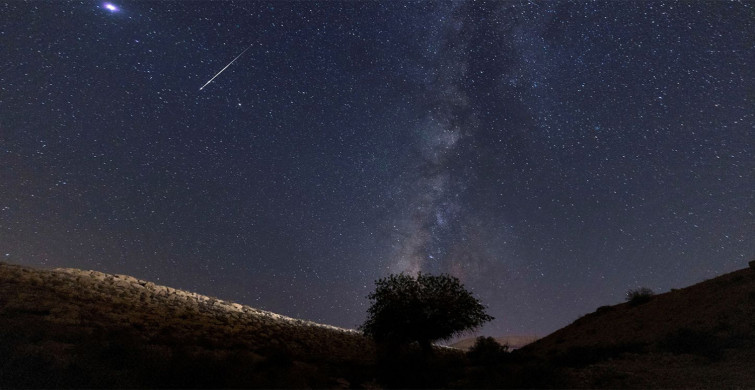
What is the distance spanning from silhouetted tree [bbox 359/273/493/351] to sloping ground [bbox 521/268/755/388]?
19.1ft

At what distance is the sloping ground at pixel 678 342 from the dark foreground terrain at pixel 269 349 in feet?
0.22

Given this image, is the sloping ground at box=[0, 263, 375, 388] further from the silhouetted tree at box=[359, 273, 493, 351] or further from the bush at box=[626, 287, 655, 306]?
the bush at box=[626, 287, 655, 306]

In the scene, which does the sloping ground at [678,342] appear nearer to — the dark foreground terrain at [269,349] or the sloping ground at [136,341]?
the dark foreground terrain at [269,349]

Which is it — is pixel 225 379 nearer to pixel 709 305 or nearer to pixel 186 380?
pixel 186 380

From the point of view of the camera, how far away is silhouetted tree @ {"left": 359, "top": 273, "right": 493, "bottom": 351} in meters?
22.7

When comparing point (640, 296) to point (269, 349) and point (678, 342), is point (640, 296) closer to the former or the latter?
point (678, 342)

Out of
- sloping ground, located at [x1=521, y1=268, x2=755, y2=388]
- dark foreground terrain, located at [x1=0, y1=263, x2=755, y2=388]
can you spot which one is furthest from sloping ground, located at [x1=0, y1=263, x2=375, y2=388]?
sloping ground, located at [x1=521, y1=268, x2=755, y2=388]

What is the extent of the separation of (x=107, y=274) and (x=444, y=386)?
99.4 ft

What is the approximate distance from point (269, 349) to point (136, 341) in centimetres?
555

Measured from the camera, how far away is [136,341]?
13.1m

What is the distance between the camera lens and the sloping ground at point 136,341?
380 inches

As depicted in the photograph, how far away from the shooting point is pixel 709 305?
832 inches

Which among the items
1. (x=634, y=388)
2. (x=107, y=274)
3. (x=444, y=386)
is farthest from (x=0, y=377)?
(x=107, y=274)

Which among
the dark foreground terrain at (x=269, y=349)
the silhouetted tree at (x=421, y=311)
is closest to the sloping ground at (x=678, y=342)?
the dark foreground terrain at (x=269, y=349)
